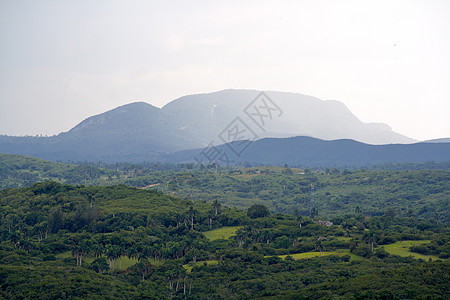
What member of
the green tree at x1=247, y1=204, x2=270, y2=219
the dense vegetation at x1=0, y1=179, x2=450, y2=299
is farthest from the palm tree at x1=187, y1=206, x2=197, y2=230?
the green tree at x1=247, y1=204, x2=270, y2=219

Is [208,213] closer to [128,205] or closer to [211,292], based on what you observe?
[128,205]

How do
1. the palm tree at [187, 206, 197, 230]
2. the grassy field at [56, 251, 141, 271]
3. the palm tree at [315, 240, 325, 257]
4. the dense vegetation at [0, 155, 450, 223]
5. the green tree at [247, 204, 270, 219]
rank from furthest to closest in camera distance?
the dense vegetation at [0, 155, 450, 223] → the green tree at [247, 204, 270, 219] → the palm tree at [187, 206, 197, 230] → the palm tree at [315, 240, 325, 257] → the grassy field at [56, 251, 141, 271]

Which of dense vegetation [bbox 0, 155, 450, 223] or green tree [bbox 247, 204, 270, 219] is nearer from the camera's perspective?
green tree [bbox 247, 204, 270, 219]

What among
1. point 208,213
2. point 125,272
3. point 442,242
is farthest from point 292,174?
point 125,272

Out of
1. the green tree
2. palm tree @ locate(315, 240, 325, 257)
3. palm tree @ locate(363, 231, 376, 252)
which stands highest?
the green tree

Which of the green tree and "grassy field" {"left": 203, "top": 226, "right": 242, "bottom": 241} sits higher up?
the green tree

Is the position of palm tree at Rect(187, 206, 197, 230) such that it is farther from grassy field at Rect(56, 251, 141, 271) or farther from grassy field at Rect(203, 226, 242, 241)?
grassy field at Rect(56, 251, 141, 271)
